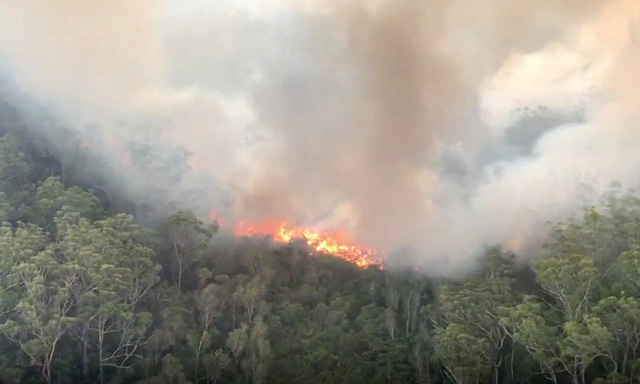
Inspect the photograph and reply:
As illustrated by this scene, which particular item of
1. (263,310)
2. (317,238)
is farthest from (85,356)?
(317,238)

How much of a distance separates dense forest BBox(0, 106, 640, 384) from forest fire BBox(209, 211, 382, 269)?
3398 millimetres

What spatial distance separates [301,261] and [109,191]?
1077 centimetres

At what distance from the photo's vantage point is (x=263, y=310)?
28.5 m

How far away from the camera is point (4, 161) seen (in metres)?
29.5

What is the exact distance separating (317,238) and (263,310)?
989cm

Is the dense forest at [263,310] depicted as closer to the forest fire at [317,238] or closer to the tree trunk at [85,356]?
the tree trunk at [85,356]

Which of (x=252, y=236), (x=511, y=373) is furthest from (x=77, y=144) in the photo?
(x=511, y=373)

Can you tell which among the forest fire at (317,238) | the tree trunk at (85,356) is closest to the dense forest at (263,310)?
the tree trunk at (85,356)

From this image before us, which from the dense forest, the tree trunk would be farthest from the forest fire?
the tree trunk

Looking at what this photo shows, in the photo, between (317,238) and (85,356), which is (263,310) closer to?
(85,356)

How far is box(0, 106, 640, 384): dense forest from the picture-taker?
23.3 meters

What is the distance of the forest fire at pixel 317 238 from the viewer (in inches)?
1411

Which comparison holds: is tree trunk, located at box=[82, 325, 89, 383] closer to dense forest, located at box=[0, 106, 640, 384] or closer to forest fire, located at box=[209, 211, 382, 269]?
dense forest, located at box=[0, 106, 640, 384]

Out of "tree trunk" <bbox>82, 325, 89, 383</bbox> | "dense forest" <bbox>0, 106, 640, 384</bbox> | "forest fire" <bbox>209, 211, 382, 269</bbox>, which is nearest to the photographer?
"dense forest" <bbox>0, 106, 640, 384</bbox>
